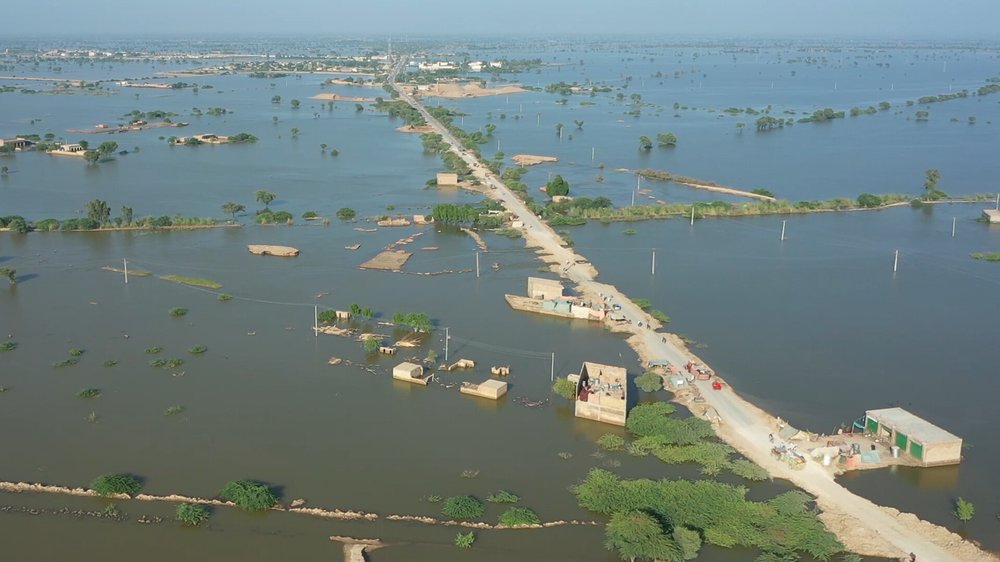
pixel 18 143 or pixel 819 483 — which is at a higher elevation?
pixel 18 143

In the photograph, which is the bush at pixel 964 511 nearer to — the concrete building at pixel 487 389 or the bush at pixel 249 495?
the concrete building at pixel 487 389

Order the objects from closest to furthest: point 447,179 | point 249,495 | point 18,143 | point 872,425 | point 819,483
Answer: point 249,495 → point 819,483 → point 872,425 → point 447,179 → point 18,143

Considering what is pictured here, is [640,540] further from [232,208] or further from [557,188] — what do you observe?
[557,188]

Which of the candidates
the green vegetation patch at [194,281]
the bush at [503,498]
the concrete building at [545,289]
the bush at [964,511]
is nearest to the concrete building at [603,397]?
the bush at [503,498]

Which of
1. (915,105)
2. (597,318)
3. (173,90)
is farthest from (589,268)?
(173,90)

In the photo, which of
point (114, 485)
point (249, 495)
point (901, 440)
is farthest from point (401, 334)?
point (901, 440)

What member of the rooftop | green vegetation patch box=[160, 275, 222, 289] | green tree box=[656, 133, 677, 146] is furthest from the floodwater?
green tree box=[656, 133, 677, 146]

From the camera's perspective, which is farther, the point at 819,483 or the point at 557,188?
the point at 557,188

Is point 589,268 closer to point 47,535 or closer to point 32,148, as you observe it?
point 47,535
